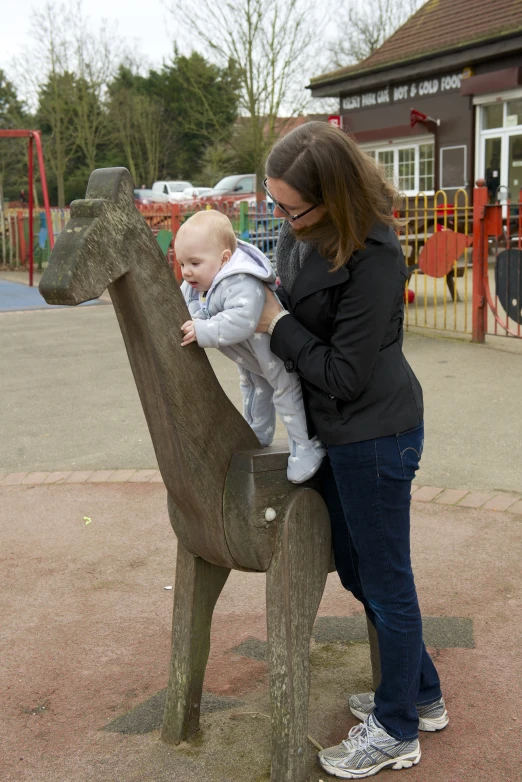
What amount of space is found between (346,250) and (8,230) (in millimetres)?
22168

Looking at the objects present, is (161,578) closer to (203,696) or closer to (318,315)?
(203,696)

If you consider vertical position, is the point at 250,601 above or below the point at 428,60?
below

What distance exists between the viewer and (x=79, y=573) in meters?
4.09

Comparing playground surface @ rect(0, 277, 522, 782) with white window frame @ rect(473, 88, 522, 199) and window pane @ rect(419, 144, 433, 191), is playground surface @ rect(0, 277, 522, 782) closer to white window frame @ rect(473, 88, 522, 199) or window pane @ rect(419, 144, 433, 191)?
white window frame @ rect(473, 88, 522, 199)

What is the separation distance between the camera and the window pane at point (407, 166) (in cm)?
2228

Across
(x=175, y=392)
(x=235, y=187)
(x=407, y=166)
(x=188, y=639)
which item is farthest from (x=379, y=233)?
(x=235, y=187)

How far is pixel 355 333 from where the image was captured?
217 centimetres

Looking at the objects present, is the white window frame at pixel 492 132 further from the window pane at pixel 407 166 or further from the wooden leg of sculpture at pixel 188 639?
the wooden leg of sculpture at pixel 188 639

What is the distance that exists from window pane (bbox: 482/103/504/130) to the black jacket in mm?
18738

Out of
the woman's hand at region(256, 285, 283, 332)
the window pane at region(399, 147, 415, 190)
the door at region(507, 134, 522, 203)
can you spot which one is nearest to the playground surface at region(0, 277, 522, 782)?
the woman's hand at region(256, 285, 283, 332)

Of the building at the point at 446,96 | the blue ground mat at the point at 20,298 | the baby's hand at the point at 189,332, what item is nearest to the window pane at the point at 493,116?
the building at the point at 446,96

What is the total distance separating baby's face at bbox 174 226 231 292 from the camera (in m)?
2.17

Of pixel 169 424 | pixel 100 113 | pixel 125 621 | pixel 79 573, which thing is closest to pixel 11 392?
pixel 79 573

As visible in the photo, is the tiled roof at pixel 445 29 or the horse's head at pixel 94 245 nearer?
the horse's head at pixel 94 245
